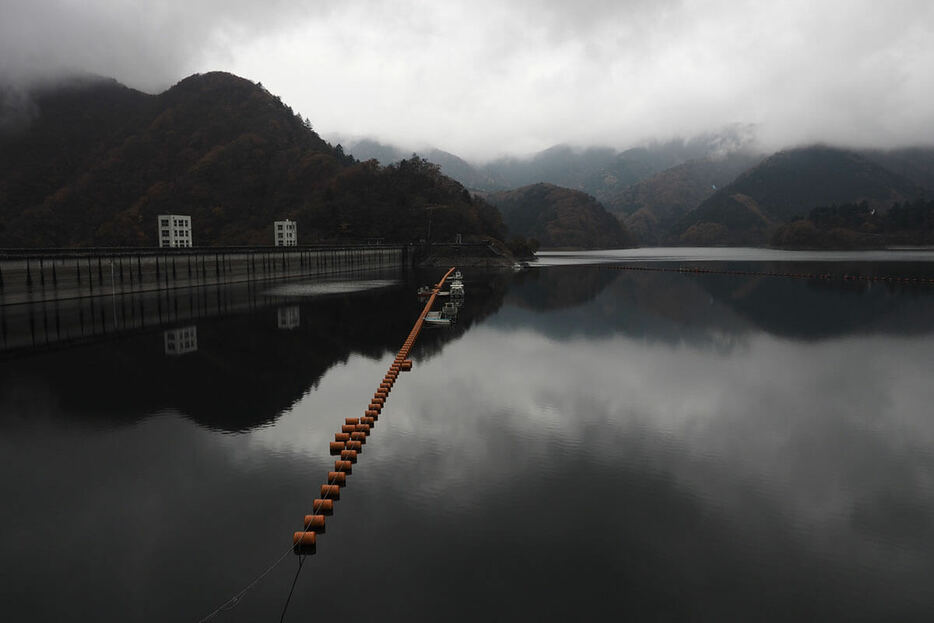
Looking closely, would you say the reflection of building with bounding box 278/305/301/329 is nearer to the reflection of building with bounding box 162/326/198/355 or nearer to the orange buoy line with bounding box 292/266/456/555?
the reflection of building with bounding box 162/326/198/355

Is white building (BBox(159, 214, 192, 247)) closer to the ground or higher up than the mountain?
closer to the ground

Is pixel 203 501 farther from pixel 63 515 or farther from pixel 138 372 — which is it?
pixel 138 372

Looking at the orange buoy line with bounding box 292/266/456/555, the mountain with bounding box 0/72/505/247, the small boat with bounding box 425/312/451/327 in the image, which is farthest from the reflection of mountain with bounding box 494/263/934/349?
the mountain with bounding box 0/72/505/247

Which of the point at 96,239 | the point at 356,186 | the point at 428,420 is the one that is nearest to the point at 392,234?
the point at 356,186

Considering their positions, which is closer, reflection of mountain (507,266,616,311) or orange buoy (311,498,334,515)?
orange buoy (311,498,334,515)

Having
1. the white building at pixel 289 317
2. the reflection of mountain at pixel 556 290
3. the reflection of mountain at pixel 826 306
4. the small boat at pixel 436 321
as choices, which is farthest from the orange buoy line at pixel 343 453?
the reflection of mountain at pixel 556 290

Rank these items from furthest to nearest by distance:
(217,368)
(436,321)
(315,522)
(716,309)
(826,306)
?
1. (826,306)
2. (716,309)
3. (436,321)
4. (217,368)
5. (315,522)

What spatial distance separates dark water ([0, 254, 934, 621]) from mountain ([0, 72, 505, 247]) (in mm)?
122793

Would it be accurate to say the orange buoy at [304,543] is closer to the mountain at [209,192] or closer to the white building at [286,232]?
the white building at [286,232]

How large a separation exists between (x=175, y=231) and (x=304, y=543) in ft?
357

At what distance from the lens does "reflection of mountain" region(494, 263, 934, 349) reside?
44781 millimetres

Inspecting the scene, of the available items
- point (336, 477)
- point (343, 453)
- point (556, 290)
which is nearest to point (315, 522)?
point (336, 477)

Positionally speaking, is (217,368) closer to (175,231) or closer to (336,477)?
(336,477)

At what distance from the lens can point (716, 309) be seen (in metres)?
57.5
